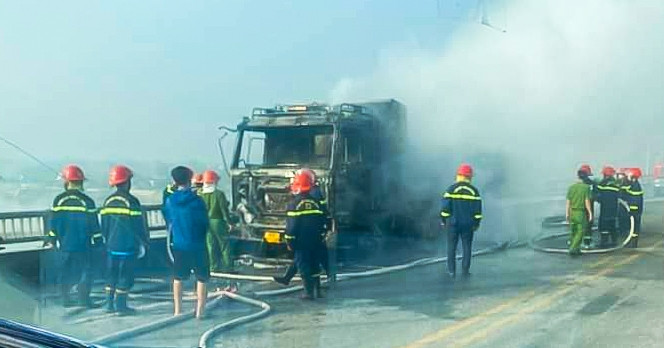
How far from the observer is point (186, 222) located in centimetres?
813

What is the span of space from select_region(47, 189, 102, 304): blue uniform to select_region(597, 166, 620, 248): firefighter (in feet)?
31.8

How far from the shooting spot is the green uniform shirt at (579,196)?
1368 centimetres

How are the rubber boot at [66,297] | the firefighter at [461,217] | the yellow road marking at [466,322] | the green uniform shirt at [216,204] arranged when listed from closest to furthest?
the yellow road marking at [466,322] < the rubber boot at [66,297] < the green uniform shirt at [216,204] < the firefighter at [461,217]

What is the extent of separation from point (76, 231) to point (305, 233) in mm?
2575

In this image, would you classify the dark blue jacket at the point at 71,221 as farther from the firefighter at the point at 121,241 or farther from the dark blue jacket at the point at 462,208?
the dark blue jacket at the point at 462,208

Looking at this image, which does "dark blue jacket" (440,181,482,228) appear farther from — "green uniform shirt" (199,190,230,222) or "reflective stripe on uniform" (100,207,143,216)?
"reflective stripe on uniform" (100,207,143,216)

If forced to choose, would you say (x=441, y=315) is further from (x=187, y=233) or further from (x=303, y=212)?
(x=187, y=233)

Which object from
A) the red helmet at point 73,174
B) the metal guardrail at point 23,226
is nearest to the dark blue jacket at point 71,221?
the red helmet at point 73,174

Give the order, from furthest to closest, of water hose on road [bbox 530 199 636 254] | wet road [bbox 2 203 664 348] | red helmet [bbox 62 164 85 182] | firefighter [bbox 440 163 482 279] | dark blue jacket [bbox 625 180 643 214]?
dark blue jacket [bbox 625 180 643 214] → water hose on road [bbox 530 199 636 254] → firefighter [bbox 440 163 482 279] → red helmet [bbox 62 164 85 182] → wet road [bbox 2 203 664 348]

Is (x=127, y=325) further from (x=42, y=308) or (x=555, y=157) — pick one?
(x=555, y=157)

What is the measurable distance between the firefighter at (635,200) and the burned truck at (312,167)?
4.76m

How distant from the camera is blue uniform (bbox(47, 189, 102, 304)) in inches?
337

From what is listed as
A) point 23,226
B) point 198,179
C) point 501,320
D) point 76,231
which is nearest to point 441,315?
point 501,320

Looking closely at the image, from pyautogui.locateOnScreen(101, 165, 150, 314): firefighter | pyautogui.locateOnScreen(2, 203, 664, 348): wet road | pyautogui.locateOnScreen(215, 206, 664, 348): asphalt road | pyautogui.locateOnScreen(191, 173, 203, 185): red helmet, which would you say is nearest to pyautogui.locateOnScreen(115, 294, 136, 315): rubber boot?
pyautogui.locateOnScreen(101, 165, 150, 314): firefighter
